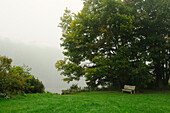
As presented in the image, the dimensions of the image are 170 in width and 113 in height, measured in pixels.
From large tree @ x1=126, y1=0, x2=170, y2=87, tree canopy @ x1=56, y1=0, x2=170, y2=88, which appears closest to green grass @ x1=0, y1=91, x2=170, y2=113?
tree canopy @ x1=56, y1=0, x2=170, y2=88

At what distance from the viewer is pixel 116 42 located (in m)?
16.2

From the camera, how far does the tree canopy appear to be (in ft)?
46.2

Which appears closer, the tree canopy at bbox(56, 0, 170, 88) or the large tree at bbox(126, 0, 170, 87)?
the tree canopy at bbox(56, 0, 170, 88)

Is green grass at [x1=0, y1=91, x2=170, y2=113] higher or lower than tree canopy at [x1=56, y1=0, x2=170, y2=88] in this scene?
lower

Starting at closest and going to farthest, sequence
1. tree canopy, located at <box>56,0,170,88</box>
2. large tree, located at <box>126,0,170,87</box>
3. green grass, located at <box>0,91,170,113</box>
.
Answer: green grass, located at <box>0,91,170,113</box>, tree canopy, located at <box>56,0,170,88</box>, large tree, located at <box>126,0,170,87</box>

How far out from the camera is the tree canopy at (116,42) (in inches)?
554

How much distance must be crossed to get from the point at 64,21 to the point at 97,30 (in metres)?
5.52

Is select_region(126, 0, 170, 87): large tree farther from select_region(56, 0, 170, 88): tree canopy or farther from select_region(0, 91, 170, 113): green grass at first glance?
select_region(0, 91, 170, 113): green grass

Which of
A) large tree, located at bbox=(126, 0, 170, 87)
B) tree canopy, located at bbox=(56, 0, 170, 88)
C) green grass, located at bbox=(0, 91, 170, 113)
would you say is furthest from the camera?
large tree, located at bbox=(126, 0, 170, 87)

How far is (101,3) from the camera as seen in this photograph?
47.7 feet

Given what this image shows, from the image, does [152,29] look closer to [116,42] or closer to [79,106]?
[116,42]

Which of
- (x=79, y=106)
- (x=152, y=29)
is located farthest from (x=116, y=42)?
(x=79, y=106)

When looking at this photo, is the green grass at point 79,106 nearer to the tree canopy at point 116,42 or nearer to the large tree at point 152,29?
the tree canopy at point 116,42

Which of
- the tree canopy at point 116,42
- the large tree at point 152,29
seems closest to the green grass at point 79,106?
the tree canopy at point 116,42
